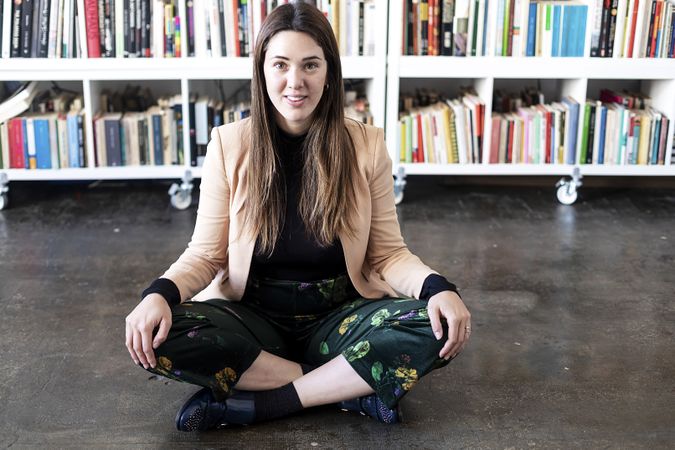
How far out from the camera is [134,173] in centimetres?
365

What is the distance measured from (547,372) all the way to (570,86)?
1.86 m

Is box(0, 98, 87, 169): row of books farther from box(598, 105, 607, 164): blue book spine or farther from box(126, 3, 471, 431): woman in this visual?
box(598, 105, 607, 164): blue book spine

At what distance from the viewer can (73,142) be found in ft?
11.9

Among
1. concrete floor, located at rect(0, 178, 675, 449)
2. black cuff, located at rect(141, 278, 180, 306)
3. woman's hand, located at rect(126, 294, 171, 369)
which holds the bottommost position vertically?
concrete floor, located at rect(0, 178, 675, 449)

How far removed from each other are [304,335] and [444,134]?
1.82m

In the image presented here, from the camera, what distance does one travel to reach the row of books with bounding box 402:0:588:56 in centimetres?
354

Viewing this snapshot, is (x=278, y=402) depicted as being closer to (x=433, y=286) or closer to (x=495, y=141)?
(x=433, y=286)

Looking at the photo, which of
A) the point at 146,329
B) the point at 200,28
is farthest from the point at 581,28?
the point at 146,329

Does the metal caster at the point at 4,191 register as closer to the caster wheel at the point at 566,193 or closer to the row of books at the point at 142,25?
the row of books at the point at 142,25

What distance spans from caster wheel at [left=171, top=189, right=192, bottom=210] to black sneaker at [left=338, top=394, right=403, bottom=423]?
1846mm

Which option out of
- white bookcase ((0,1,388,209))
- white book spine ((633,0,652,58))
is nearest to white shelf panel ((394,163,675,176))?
white bookcase ((0,1,388,209))

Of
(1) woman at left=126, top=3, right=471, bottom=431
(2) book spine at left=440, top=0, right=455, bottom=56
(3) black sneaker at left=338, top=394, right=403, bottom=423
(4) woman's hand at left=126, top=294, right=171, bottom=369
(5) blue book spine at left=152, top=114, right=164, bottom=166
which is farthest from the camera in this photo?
(5) blue book spine at left=152, top=114, right=164, bottom=166

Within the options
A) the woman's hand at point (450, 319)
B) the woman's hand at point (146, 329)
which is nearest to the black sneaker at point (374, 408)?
the woman's hand at point (450, 319)

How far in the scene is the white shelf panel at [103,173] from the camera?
3.60 metres
